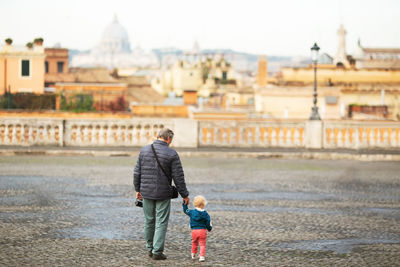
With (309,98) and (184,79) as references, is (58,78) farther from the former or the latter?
(184,79)

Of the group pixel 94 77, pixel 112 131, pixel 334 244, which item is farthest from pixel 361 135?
pixel 94 77

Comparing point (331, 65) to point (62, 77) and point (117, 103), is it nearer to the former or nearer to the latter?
point (117, 103)

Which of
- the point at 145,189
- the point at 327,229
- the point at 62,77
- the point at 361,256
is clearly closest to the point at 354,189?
the point at 327,229

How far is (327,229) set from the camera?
10.9 m

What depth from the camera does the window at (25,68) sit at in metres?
62.6

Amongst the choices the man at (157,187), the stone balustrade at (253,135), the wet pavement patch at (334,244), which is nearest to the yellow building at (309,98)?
the stone balustrade at (253,135)

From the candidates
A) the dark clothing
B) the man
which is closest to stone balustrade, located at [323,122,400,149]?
the man

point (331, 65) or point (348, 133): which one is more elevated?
point (331, 65)

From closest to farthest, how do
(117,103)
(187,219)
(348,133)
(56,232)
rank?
(56,232) < (187,219) < (348,133) < (117,103)

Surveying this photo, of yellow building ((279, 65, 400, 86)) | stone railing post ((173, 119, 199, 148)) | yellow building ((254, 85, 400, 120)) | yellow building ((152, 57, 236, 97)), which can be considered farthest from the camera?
yellow building ((152, 57, 236, 97))

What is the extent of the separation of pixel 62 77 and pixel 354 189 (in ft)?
203

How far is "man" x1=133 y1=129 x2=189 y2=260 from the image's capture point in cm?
896

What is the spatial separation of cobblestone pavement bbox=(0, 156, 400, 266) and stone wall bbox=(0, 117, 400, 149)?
5.37 m

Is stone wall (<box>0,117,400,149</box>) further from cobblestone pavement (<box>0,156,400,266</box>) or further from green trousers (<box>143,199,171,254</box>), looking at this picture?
green trousers (<box>143,199,171,254</box>)
